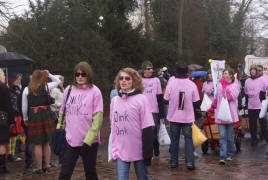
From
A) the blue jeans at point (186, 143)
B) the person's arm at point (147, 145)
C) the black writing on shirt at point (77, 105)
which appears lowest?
the blue jeans at point (186, 143)

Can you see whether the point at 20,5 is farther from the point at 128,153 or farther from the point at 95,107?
the point at 128,153

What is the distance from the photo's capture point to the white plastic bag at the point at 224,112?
733 centimetres

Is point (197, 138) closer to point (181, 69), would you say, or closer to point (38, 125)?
point (181, 69)

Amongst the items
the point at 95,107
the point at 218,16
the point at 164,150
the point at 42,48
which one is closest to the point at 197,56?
the point at 218,16

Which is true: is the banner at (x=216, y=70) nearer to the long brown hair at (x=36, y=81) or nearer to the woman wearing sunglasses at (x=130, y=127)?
the long brown hair at (x=36, y=81)

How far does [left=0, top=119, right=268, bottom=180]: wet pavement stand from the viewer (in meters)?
6.52

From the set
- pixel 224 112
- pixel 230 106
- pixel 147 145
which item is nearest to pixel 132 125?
pixel 147 145

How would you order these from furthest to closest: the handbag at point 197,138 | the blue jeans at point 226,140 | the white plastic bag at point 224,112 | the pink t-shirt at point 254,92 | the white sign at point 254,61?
the white sign at point 254,61
the pink t-shirt at point 254,92
the blue jeans at point 226,140
the white plastic bag at point 224,112
the handbag at point 197,138

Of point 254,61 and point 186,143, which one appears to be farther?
point 254,61

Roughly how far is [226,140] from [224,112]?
57 cm

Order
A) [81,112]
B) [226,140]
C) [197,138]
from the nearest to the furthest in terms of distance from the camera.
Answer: [81,112] < [197,138] < [226,140]

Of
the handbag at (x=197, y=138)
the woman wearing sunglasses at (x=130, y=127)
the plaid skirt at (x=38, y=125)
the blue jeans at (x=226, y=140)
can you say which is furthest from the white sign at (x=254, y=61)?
the woman wearing sunglasses at (x=130, y=127)

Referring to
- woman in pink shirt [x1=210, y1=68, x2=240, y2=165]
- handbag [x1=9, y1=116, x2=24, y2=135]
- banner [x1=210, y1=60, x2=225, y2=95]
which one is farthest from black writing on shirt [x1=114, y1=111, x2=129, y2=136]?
banner [x1=210, y1=60, x2=225, y2=95]

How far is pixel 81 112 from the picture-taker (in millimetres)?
4902
